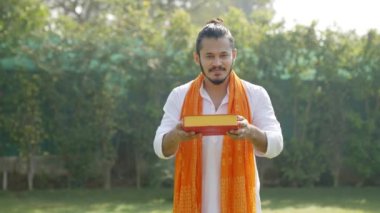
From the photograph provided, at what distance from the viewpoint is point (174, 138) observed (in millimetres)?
2697

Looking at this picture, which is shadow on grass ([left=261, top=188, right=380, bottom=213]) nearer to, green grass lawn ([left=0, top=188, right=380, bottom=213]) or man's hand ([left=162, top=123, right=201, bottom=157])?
green grass lawn ([left=0, top=188, right=380, bottom=213])

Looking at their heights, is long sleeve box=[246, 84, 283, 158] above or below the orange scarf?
above

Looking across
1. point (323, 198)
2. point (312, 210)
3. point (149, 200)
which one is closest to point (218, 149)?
point (312, 210)

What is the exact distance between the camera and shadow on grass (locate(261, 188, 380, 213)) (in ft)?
29.3

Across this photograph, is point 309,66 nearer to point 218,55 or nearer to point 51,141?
point 51,141

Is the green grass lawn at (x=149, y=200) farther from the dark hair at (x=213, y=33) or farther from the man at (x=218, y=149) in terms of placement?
the dark hair at (x=213, y=33)

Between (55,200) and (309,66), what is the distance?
450 centimetres

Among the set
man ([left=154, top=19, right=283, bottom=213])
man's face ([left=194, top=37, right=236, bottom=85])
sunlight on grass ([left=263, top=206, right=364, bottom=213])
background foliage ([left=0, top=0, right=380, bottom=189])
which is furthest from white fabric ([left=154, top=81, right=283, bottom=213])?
background foliage ([left=0, top=0, right=380, bottom=189])

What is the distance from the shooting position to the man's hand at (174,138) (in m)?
2.65

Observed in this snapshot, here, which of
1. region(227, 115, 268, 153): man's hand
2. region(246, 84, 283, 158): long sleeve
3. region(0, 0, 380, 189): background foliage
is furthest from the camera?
region(0, 0, 380, 189): background foliage

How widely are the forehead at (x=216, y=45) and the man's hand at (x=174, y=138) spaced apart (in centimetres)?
38

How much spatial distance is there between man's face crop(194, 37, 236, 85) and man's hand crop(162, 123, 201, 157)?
12.5 inches

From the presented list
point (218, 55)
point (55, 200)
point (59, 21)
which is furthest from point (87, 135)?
point (218, 55)

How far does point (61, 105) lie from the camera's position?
412 inches
